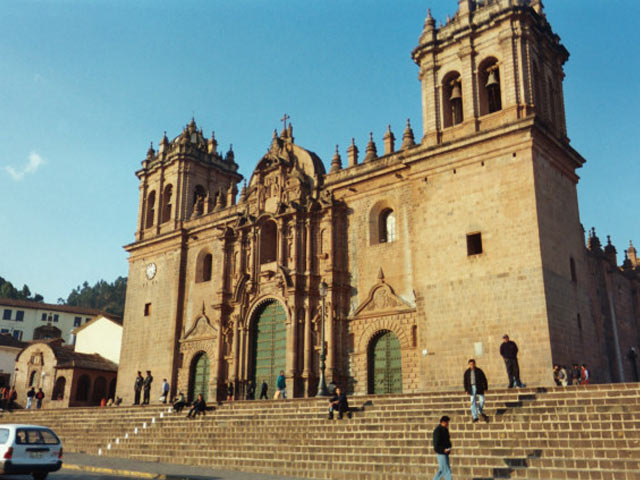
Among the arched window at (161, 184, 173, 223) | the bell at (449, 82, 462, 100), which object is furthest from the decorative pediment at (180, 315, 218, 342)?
the bell at (449, 82, 462, 100)

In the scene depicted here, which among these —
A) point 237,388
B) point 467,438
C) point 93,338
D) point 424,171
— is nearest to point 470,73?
point 424,171

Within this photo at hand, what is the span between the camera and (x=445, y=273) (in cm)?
2177

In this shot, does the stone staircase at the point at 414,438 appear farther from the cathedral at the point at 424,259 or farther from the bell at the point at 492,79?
the bell at the point at 492,79

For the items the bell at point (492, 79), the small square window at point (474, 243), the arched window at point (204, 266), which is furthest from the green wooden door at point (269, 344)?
the bell at point (492, 79)

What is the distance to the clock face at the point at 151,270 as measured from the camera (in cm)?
3416

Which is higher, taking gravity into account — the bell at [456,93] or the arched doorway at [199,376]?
the bell at [456,93]

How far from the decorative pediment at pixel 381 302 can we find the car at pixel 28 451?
1360 centimetres

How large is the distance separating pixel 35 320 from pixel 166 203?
36660mm

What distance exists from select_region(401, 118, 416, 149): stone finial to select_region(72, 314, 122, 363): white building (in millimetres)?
24243

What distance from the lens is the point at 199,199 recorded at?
34406 mm

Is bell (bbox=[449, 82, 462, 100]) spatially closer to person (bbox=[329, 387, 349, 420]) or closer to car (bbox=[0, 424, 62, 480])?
person (bbox=[329, 387, 349, 420])

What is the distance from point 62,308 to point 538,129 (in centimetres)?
5744

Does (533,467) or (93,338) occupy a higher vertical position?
(93,338)

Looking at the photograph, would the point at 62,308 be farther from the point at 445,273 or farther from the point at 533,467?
the point at 533,467
